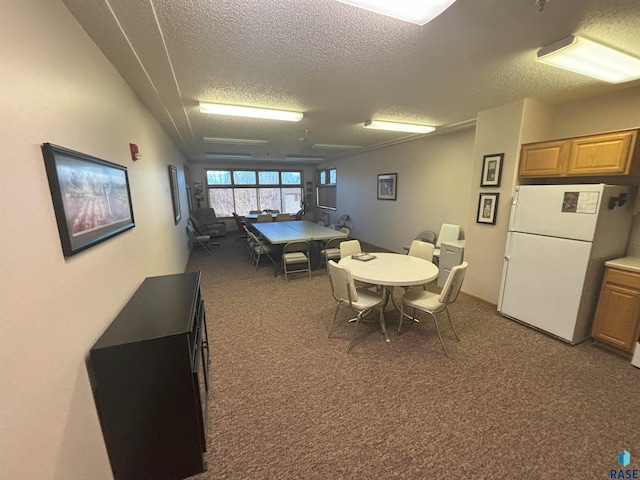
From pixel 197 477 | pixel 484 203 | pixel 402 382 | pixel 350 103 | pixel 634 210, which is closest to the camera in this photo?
pixel 197 477

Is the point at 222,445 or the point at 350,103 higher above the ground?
the point at 350,103

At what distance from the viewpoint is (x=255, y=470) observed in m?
1.45

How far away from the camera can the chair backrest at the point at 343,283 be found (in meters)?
2.38

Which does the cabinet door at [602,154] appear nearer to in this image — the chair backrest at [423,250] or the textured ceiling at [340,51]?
the textured ceiling at [340,51]

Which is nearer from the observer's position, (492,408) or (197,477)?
(197,477)

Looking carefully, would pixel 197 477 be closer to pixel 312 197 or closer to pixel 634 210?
pixel 634 210

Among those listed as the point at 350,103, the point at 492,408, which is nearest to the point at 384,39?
the point at 350,103

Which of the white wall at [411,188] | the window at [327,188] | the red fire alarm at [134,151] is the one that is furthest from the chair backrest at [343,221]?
the red fire alarm at [134,151]

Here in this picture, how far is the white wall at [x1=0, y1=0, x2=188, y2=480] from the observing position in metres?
0.77

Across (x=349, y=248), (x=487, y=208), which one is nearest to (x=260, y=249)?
(x=349, y=248)

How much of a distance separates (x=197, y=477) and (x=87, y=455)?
604 mm

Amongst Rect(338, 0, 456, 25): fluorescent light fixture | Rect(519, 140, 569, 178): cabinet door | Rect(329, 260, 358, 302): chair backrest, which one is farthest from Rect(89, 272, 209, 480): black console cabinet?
Rect(519, 140, 569, 178): cabinet door

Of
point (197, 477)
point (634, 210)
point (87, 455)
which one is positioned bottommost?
point (197, 477)

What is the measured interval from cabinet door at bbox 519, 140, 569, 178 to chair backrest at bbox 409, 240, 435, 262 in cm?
132
